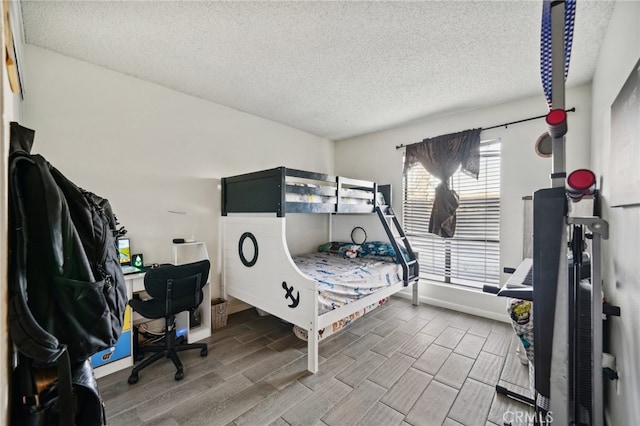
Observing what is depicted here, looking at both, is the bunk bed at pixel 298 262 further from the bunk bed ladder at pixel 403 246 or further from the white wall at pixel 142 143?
the white wall at pixel 142 143

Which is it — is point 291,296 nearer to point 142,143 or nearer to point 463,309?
point 142,143

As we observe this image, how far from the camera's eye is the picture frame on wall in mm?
1039

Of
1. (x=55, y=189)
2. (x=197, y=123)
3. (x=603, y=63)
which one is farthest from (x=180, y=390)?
(x=603, y=63)

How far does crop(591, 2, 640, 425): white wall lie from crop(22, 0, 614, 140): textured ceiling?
0.32 meters

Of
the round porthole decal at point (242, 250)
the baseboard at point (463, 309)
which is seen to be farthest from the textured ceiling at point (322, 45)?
the baseboard at point (463, 309)

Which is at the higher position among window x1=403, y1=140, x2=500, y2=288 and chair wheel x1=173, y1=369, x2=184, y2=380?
window x1=403, y1=140, x2=500, y2=288

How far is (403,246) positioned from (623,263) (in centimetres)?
236

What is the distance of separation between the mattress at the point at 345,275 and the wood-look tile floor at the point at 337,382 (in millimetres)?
502

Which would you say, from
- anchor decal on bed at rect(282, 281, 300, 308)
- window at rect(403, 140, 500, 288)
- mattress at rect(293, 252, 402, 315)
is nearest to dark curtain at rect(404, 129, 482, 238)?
window at rect(403, 140, 500, 288)

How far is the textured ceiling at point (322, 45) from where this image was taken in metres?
1.67

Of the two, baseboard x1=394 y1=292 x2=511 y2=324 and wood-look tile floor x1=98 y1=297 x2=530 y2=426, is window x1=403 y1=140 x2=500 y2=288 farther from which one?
wood-look tile floor x1=98 y1=297 x2=530 y2=426

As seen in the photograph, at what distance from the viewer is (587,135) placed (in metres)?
2.53

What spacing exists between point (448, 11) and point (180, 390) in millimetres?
3149

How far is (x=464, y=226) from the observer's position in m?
3.33
